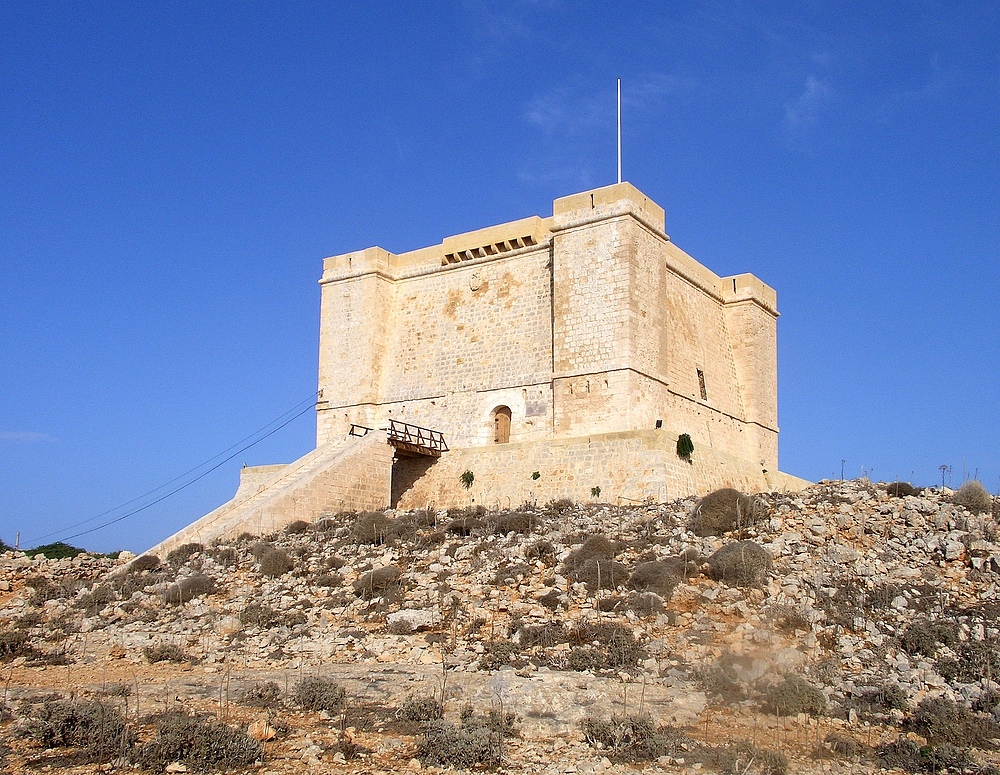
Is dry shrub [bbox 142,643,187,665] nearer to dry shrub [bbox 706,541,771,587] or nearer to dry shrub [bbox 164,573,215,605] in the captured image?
dry shrub [bbox 164,573,215,605]

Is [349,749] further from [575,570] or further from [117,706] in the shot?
[575,570]

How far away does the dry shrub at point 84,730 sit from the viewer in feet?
26.2

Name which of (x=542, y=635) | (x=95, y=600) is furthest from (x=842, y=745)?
(x=95, y=600)

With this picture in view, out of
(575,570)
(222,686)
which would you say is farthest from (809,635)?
(222,686)

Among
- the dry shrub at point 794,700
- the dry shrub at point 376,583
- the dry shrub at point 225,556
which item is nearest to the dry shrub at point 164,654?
the dry shrub at point 376,583

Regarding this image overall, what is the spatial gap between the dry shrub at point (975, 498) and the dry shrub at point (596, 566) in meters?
5.39

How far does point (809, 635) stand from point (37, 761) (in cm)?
808

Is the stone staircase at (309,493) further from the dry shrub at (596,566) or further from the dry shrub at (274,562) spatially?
the dry shrub at (596,566)

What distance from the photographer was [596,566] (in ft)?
44.6

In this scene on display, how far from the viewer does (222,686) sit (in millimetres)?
10352

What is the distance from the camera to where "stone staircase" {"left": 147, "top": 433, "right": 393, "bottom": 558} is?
19844 millimetres

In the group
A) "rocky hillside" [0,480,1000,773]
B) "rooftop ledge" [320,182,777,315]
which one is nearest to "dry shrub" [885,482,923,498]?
"rocky hillside" [0,480,1000,773]

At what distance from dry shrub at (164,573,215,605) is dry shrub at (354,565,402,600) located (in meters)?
2.55

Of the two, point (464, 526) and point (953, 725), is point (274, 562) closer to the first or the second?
point (464, 526)
